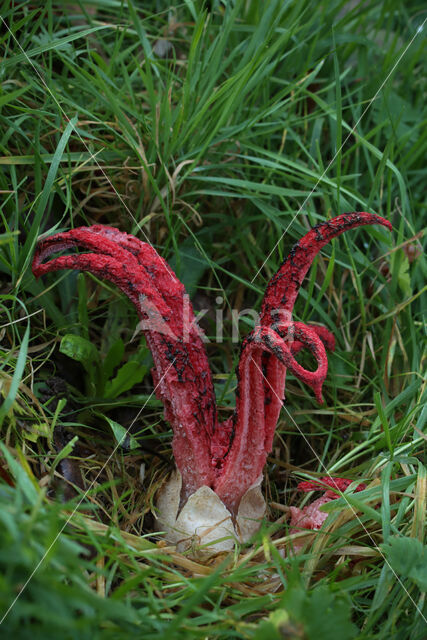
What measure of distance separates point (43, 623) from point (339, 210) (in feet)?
5.67

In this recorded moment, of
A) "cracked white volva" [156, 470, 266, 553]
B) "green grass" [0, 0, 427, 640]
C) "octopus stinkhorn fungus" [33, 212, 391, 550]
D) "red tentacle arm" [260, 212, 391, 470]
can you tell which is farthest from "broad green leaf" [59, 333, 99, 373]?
"red tentacle arm" [260, 212, 391, 470]

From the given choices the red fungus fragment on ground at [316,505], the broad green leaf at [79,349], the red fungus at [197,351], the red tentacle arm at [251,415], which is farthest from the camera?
Result: the broad green leaf at [79,349]

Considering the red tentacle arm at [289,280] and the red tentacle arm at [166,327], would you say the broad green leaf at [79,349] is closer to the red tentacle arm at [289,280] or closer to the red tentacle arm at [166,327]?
the red tentacle arm at [166,327]

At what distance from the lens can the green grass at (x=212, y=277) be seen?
150 centimetres

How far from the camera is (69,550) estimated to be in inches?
42.9

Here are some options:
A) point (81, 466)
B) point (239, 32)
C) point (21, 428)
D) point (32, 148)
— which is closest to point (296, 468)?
point (81, 466)

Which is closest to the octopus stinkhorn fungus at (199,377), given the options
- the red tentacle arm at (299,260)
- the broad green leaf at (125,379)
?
the red tentacle arm at (299,260)

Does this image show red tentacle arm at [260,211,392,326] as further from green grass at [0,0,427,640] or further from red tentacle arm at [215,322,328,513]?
green grass at [0,0,427,640]

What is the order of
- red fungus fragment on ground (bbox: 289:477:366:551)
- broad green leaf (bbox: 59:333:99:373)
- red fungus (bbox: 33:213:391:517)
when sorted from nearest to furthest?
red fungus (bbox: 33:213:391:517)
red fungus fragment on ground (bbox: 289:477:366:551)
broad green leaf (bbox: 59:333:99:373)

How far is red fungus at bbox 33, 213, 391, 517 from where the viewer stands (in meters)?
1.60

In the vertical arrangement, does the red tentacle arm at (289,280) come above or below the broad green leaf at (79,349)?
above

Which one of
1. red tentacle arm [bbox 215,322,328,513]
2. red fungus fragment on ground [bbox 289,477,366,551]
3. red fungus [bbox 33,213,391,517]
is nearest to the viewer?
red tentacle arm [bbox 215,322,328,513]

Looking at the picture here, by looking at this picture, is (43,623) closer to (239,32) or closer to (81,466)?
(81,466)

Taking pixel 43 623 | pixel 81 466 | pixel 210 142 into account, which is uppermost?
pixel 210 142
